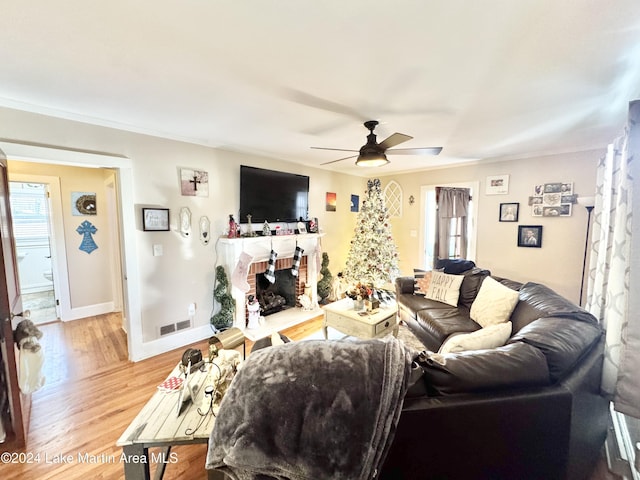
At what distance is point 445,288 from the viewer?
3203 mm

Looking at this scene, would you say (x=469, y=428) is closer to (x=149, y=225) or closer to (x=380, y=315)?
(x=380, y=315)

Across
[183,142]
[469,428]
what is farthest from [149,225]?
[469,428]

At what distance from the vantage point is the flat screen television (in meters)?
3.45

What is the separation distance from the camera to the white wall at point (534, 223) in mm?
3289

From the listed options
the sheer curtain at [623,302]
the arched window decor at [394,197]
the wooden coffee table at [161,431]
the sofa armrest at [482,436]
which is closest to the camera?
the sofa armrest at [482,436]

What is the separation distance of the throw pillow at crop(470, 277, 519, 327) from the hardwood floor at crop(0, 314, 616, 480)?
107 cm

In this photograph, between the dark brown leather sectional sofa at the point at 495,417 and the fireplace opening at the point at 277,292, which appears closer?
the dark brown leather sectional sofa at the point at 495,417

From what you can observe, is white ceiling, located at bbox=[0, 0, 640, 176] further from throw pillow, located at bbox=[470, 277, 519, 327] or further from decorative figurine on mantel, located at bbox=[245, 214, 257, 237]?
throw pillow, located at bbox=[470, 277, 519, 327]

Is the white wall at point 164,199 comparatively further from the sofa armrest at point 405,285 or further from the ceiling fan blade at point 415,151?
the sofa armrest at point 405,285

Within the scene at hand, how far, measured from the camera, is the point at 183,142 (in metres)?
2.96

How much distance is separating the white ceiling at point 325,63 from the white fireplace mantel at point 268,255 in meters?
1.43

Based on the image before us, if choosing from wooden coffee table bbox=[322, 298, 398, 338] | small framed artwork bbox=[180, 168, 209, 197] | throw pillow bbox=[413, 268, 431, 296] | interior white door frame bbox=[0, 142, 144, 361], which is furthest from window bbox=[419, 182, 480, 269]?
interior white door frame bbox=[0, 142, 144, 361]

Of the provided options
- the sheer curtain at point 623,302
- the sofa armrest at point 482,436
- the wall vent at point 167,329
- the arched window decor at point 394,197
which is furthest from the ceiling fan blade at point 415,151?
the wall vent at point 167,329

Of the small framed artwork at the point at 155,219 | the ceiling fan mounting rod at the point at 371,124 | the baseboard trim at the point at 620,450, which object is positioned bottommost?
the baseboard trim at the point at 620,450
